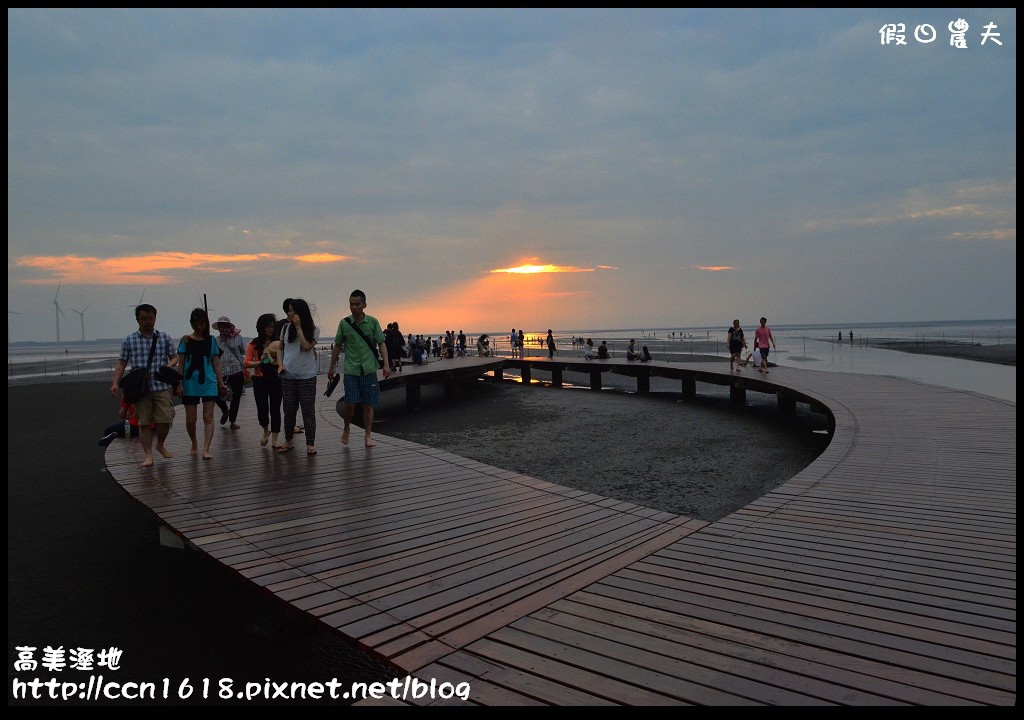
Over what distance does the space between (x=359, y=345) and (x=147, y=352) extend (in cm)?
203

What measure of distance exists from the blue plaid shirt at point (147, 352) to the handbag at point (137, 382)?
0.09 ft

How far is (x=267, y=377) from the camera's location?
7305mm

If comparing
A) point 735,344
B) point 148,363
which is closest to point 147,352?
point 148,363

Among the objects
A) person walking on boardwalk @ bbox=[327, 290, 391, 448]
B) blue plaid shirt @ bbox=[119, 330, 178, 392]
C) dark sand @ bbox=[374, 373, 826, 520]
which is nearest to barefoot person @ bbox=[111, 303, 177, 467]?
blue plaid shirt @ bbox=[119, 330, 178, 392]

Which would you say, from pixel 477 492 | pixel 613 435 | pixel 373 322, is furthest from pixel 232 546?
pixel 613 435

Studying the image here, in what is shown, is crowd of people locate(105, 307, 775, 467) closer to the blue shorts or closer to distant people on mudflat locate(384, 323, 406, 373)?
the blue shorts

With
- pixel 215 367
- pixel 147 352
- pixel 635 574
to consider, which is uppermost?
pixel 147 352

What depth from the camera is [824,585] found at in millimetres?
3191

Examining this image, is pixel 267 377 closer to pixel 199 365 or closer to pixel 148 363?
pixel 199 365

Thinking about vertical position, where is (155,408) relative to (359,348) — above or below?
below

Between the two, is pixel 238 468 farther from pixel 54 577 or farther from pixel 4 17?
pixel 4 17

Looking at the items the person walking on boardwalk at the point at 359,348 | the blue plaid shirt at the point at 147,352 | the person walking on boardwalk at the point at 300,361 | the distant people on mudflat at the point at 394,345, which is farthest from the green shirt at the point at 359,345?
the distant people on mudflat at the point at 394,345

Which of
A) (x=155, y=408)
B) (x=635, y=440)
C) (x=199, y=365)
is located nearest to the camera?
(x=155, y=408)

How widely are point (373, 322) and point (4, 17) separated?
3750 mm
